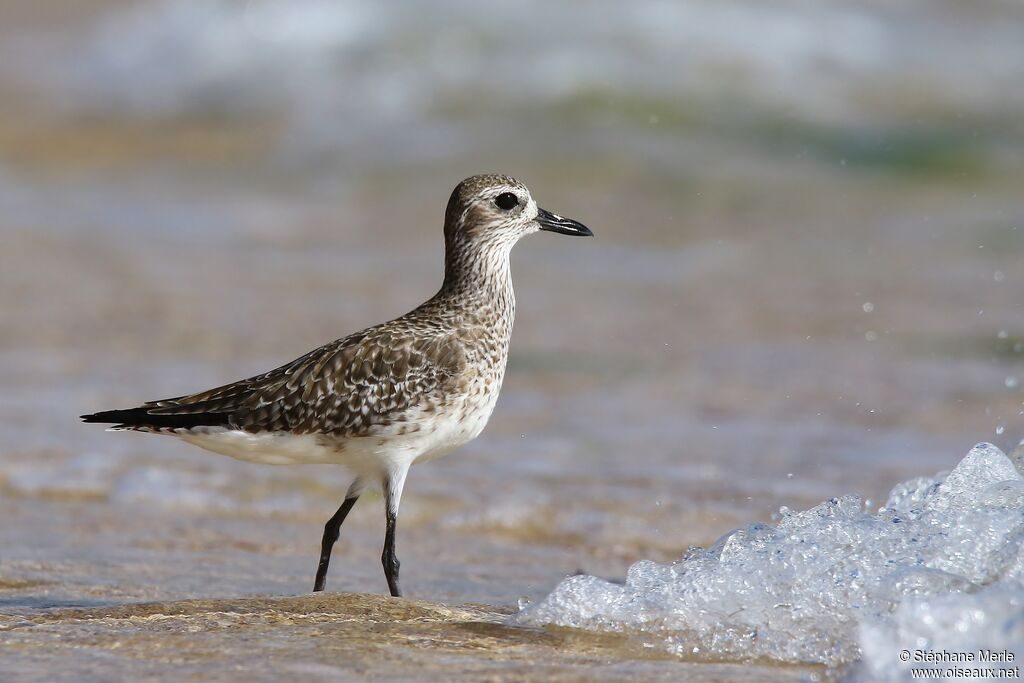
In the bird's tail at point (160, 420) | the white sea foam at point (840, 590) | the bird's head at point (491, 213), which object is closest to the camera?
the white sea foam at point (840, 590)

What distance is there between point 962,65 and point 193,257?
11.5 m

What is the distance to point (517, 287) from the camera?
13.1 meters

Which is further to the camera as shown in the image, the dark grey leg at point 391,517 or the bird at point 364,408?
the dark grey leg at point 391,517

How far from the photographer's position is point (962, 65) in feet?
67.9

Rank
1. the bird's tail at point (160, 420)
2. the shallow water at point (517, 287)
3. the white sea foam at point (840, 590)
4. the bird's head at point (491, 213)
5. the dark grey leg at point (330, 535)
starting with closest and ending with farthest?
the white sea foam at point (840, 590) < the bird's tail at point (160, 420) < the dark grey leg at point (330, 535) < the bird's head at point (491, 213) < the shallow water at point (517, 287)

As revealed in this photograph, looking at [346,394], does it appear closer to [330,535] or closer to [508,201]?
[330,535]

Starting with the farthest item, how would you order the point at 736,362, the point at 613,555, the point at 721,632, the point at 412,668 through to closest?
the point at 736,362 → the point at 613,555 → the point at 721,632 → the point at 412,668

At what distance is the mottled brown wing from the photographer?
19.7 feet

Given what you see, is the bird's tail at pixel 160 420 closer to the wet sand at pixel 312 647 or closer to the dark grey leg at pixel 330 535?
the dark grey leg at pixel 330 535

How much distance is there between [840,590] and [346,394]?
2115 millimetres

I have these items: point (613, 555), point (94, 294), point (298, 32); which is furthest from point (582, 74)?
point (613, 555)

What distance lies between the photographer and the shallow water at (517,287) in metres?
7.07

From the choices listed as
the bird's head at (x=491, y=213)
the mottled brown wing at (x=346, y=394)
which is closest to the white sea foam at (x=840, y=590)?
the mottled brown wing at (x=346, y=394)

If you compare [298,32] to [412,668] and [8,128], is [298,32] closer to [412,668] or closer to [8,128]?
[8,128]
